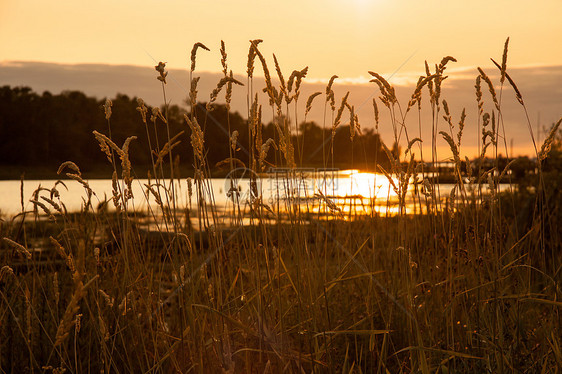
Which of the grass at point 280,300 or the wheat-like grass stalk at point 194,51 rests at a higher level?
the wheat-like grass stalk at point 194,51

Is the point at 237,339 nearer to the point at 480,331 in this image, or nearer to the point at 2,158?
the point at 480,331

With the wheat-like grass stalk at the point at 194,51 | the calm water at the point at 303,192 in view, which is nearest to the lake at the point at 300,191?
the calm water at the point at 303,192

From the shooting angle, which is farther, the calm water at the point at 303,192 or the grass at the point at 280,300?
the calm water at the point at 303,192

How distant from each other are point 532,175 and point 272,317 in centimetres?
455

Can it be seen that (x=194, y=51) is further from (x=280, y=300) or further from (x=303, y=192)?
(x=303, y=192)

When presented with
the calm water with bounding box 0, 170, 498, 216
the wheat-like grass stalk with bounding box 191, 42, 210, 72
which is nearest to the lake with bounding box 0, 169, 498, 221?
the calm water with bounding box 0, 170, 498, 216

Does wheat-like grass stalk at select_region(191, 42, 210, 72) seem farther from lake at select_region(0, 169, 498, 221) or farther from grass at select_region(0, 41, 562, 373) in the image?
lake at select_region(0, 169, 498, 221)

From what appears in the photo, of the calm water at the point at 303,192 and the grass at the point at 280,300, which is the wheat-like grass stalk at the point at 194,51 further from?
the calm water at the point at 303,192

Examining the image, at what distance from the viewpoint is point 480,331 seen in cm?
183

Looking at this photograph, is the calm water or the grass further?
the calm water

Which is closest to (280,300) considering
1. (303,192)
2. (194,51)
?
(194,51)

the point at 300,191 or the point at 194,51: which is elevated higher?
the point at 194,51

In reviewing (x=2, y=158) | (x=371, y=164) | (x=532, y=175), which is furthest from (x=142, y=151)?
(x=371, y=164)

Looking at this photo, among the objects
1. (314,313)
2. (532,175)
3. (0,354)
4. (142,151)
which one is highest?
(142,151)
